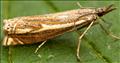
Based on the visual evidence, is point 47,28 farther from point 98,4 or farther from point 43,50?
point 98,4

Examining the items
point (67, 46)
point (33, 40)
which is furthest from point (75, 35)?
point (33, 40)

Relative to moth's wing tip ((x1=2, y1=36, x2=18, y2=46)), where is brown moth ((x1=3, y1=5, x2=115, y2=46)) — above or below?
above

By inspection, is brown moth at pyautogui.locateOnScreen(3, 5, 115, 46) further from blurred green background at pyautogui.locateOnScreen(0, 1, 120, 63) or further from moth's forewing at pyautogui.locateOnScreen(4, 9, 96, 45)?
blurred green background at pyautogui.locateOnScreen(0, 1, 120, 63)

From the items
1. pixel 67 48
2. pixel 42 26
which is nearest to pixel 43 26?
pixel 42 26

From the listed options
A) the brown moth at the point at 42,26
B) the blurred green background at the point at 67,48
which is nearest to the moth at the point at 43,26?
the brown moth at the point at 42,26

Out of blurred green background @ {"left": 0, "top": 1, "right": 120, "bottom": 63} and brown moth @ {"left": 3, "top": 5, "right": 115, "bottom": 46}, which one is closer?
blurred green background @ {"left": 0, "top": 1, "right": 120, "bottom": 63}

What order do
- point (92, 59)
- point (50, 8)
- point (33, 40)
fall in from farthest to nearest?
point (50, 8)
point (33, 40)
point (92, 59)

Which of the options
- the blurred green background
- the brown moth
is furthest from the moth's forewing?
the blurred green background

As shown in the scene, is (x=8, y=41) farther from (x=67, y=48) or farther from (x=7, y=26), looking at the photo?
(x=67, y=48)
